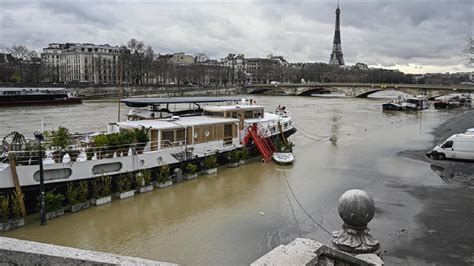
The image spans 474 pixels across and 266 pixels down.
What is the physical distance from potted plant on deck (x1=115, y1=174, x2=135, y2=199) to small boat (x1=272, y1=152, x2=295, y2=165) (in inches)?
338

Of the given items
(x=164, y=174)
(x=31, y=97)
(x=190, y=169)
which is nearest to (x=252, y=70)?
(x=31, y=97)

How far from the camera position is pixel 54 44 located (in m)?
153

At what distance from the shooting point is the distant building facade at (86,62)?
124875mm

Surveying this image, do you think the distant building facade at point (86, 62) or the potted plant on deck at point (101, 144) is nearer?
the potted plant on deck at point (101, 144)

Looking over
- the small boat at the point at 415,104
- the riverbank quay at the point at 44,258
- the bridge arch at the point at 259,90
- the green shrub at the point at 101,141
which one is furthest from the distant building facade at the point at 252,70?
the riverbank quay at the point at 44,258

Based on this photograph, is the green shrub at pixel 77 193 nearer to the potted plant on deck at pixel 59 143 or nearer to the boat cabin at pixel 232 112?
the potted plant on deck at pixel 59 143

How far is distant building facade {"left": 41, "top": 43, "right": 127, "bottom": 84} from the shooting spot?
125 m

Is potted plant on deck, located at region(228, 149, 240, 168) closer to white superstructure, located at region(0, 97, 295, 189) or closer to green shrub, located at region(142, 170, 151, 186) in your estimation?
white superstructure, located at region(0, 97, 295, 189)

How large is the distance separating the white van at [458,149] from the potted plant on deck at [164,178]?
13956mm

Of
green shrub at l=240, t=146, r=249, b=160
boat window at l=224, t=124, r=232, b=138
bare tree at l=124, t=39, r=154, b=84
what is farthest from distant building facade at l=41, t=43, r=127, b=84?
green shrub at l=240, t=146, r=249, b=160

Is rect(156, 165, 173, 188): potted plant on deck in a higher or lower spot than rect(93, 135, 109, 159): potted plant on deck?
lower

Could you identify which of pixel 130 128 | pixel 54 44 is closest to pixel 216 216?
pixel 130 128

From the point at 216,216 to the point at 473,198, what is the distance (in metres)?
8.93

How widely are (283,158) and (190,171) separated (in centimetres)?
565
